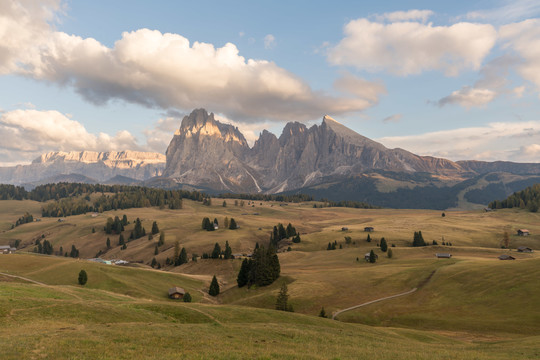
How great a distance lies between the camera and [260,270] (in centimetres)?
10762

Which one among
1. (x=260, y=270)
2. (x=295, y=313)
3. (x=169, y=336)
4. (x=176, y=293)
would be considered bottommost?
(x=176, y=293)

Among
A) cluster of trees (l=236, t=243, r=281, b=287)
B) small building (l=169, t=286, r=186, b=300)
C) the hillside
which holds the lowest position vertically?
small building (l=169, t=286, r=186, b=300)

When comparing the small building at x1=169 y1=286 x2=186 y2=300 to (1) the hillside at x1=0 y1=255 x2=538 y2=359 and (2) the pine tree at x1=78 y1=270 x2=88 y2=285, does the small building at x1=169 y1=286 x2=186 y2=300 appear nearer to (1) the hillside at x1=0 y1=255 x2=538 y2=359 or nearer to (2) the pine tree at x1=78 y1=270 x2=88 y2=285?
(2) the pine tree at x1=78 y1=270 x2=88 y2=285

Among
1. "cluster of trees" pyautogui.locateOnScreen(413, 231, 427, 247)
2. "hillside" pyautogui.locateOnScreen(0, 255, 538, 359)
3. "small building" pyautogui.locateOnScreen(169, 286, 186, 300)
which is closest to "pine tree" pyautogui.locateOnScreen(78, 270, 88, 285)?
"small building" pyautogui.locateOnScreen(169, 286, 186, 300)

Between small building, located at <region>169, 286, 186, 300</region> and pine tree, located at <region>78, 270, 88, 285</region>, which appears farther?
small building, located at <region>169, 286, 186, 300</region>

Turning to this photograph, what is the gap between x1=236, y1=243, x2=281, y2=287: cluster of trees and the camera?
351 feet

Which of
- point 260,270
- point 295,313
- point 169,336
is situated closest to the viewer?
point 169,336

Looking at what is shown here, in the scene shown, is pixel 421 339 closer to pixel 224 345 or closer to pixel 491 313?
pixel 491 313

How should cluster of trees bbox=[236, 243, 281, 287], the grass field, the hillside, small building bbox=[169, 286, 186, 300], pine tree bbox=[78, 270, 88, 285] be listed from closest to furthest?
the hillside
the grass field
pine tree bbox=[78, 270, 88, 285]
small building bbox=[169, 286, 186, 300]
cluster of trees bbox=[236, 243, 281, 287]

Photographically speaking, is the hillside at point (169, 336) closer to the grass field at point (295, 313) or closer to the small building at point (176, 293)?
the grass field at point (295, 313)

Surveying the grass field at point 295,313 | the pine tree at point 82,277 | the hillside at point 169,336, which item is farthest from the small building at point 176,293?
the hillside at point 169,336

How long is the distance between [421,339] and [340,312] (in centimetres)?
2842

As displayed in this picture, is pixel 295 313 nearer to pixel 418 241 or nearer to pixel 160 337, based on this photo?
pixel 160 337

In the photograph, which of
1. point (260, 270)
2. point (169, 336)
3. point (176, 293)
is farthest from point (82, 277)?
point (169, 336)
